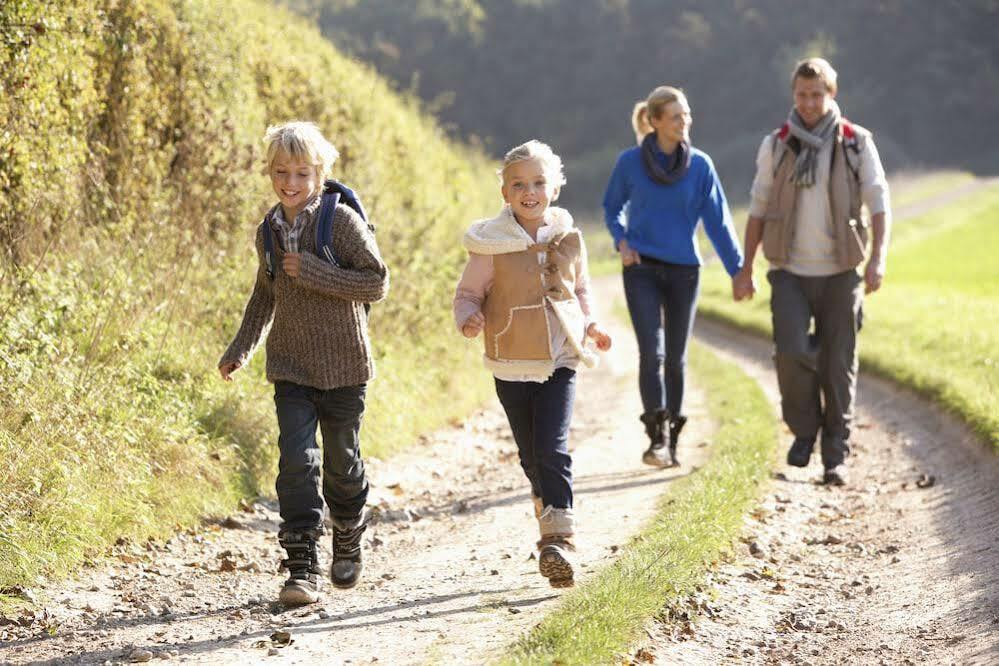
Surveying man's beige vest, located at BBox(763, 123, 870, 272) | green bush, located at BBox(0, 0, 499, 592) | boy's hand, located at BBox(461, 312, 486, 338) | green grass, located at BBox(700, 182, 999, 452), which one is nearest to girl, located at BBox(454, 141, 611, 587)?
boy's hand, located at BBox(461, 312, 486, 338)

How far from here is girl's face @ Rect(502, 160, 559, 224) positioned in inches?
236

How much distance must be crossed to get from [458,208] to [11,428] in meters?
12.0

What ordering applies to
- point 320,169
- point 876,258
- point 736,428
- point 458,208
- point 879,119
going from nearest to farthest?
point 320,169 → point 876,258 → point 736,428 → point 458,208 → point 879,119

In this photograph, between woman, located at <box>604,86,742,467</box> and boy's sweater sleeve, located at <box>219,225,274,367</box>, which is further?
woman, located at <box>604,86,742,467</box>

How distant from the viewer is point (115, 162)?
10484mm

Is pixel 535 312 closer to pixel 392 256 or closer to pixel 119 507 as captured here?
pixel 119 507

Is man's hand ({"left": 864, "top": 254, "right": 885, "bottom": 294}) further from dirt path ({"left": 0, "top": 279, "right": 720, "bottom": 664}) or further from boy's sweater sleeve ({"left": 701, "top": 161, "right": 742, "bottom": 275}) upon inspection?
dirt path ({"left": 0, "top": 279, "right": 720, "bottom": 664})

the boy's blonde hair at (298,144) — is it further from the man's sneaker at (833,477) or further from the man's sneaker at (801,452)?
the man's sneaker at (833,477)

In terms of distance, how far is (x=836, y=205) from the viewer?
332 inches

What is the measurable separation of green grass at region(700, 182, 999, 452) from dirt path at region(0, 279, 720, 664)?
343 cm

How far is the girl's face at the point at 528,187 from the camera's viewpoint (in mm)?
5992

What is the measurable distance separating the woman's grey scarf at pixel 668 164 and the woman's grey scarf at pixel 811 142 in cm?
81

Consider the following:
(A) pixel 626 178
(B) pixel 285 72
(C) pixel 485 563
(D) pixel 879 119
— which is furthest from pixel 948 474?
(D) pixel 879 119

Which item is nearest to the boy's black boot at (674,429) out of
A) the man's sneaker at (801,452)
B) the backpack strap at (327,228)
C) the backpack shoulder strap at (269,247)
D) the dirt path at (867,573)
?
→ the dirt path at (867,573)
